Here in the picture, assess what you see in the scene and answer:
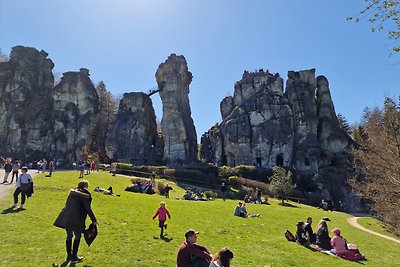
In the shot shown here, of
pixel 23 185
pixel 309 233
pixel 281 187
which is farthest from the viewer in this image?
pixel 281 187

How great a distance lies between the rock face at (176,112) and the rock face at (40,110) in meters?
16.5

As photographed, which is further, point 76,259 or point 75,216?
point 76,259

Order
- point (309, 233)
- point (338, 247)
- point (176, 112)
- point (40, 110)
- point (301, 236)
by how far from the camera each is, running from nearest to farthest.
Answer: point (338, 247)
point (301, 236)
point (309, 233)
point (40, 110)
point (176, 112)

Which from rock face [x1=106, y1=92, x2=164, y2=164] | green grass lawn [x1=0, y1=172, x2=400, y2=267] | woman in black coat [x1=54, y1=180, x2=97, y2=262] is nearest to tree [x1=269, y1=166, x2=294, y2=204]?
green grass lawn [x1=0, y1=172, x2=400, y2=267]

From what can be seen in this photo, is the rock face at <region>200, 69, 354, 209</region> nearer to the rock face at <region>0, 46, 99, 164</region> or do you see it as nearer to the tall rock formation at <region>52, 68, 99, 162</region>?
the tall rock formation at <region>52, 68, 99, 162</region>

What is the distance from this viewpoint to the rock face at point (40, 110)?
72125 millimetres

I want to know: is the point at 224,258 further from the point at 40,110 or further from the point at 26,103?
the point at 26,103

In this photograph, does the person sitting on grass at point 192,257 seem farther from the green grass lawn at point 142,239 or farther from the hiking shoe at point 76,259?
the hiking shoe at point 76,259

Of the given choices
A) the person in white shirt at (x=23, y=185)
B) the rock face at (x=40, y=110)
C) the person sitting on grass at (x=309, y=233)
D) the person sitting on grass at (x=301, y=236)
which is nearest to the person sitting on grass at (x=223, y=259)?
the person sitting on grass at (x=301, y=236)

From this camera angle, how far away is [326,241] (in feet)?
49.7

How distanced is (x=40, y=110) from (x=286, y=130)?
180ft

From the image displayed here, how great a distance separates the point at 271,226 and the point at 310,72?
2709 inches

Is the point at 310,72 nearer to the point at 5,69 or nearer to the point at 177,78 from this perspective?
the point at 177,78

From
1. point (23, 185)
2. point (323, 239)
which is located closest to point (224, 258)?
point (323, 239)
